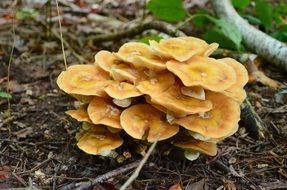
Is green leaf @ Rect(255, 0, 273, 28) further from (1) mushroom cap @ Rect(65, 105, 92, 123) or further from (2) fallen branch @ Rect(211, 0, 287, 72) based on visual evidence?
(1) mushroom cap @ Rect(65, 105, 92, 123)

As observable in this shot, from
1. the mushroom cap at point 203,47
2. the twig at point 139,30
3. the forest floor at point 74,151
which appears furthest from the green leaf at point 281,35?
the mushroom cap at point 203,47

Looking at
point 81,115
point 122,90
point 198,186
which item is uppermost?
point 122,90

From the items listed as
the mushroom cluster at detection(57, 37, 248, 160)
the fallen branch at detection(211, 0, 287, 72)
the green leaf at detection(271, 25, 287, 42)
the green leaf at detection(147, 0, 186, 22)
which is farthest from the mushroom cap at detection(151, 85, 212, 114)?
the green leaf at detection(271, 25, 287, 42)

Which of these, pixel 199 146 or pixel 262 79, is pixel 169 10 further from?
pixel 199 146

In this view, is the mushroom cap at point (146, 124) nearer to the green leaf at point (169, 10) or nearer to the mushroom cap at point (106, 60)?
the mushroom cap at point (106, 60)

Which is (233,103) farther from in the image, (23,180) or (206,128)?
(23,180)

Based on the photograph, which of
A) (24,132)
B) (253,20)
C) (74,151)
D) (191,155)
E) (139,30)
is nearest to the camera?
(191,155)

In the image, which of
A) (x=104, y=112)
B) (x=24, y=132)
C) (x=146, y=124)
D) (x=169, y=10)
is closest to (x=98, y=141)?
(x=104, y=112)
